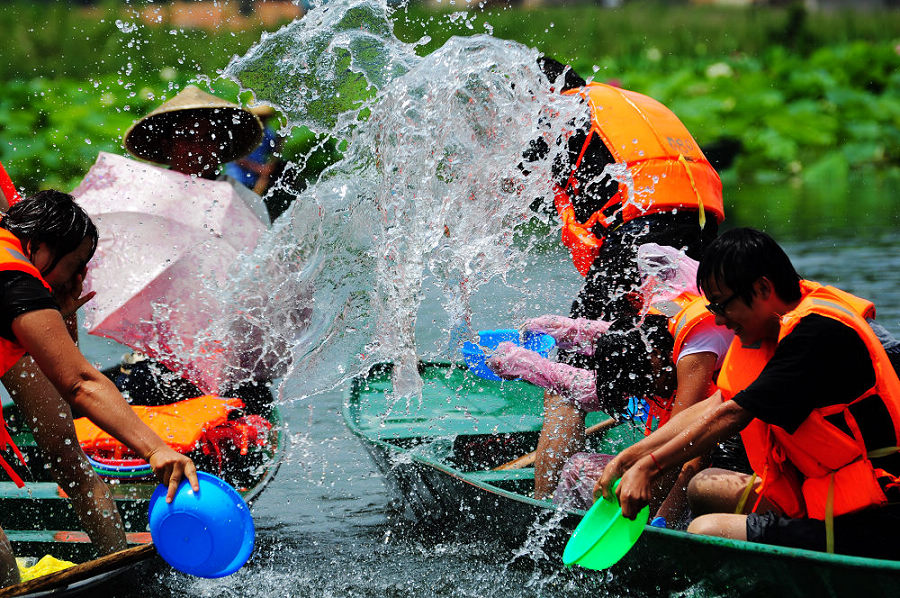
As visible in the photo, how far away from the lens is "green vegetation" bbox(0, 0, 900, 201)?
578 inches

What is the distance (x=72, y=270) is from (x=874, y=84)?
21.1m

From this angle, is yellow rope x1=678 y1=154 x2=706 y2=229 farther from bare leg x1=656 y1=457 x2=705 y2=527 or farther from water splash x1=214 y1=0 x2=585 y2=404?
bare leg x1=656 y1=457 x2=705 y2=527

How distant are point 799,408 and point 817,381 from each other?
0.09 metres

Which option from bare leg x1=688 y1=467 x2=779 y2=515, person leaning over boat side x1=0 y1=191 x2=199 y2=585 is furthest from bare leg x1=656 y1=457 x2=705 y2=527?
person leaning over boat side x1=0 y1=191 x2=199 y2=585

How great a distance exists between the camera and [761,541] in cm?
304

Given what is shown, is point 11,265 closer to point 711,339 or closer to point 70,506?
point 70,506

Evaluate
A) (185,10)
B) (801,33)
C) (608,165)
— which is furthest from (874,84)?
(608,165)

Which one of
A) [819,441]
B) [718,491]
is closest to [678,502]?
[718,491]

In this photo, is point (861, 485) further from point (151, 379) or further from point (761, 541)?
point (151, 379)

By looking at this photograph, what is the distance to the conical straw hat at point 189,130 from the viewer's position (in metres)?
5.16

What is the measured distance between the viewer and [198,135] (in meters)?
5.17

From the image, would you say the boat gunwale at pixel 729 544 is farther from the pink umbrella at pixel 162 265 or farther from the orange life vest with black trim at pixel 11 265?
the orange life vest with black trim at pixel 11 265

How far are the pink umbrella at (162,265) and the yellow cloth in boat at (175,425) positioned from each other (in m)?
0.27

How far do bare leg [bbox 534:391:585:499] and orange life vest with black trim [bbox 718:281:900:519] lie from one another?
3.11 ft
